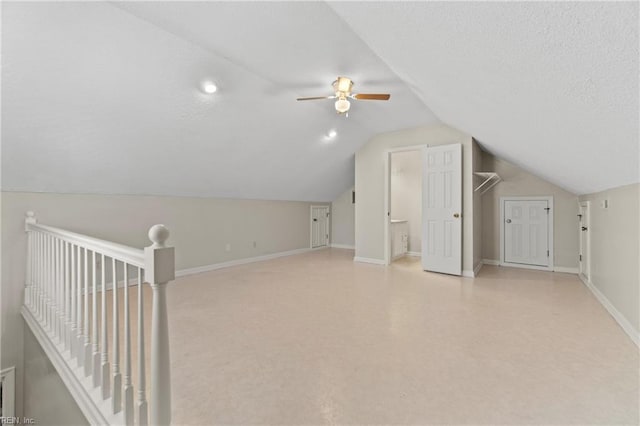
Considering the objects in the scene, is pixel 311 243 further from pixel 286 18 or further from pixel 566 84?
pixel 566 84

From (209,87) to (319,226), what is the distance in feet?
15.9

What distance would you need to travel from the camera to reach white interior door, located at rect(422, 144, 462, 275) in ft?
14.7

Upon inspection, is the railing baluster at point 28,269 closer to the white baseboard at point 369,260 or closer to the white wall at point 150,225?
the white wall at point 150,225

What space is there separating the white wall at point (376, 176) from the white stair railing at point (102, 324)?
4.30m

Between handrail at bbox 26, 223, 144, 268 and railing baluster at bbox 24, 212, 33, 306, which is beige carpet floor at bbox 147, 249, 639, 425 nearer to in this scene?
handrail at bbox 26, 223, 144, 268

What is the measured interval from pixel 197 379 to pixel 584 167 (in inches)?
145

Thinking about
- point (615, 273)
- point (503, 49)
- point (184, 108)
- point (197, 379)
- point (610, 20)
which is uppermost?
point (184, 108)

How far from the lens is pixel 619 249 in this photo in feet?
8.83

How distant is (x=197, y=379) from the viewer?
1.82 m

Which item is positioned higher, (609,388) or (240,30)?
(240,30)

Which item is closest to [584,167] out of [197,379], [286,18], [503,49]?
[503,49]

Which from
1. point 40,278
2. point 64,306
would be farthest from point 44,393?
point 64,306

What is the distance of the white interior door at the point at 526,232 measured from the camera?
4.93 meters

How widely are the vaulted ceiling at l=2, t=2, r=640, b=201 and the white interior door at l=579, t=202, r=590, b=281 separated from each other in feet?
3.56
